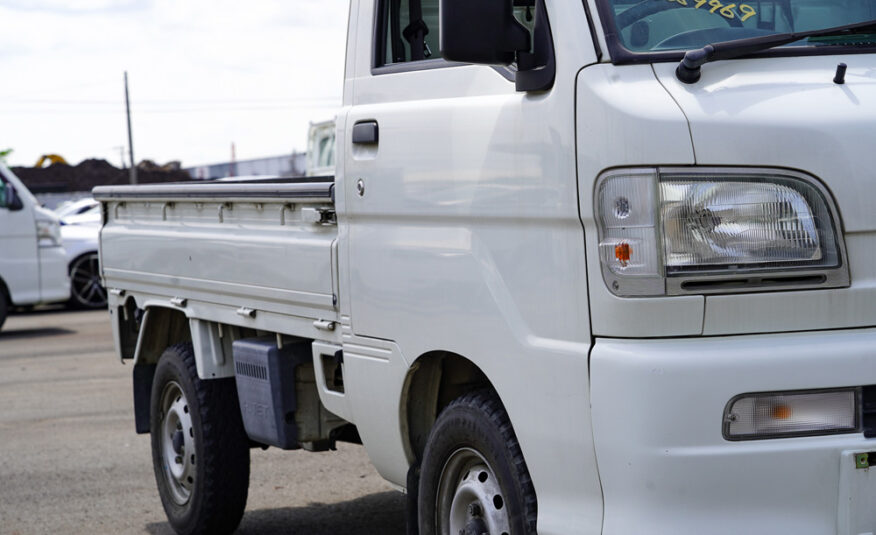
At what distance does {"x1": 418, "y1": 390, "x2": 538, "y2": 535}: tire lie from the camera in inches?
144

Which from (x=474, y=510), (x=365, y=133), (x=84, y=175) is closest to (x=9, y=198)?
(x=365, y=133)

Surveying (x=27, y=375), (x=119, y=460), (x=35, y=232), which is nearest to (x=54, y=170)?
(x=35, y=232)

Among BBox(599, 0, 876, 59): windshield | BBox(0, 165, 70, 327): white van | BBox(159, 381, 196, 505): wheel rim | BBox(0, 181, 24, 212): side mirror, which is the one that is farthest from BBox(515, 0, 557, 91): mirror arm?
BBox(0, 181, 24, 212): side mirror

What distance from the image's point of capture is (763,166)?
318cm

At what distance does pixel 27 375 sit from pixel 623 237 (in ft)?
33.0

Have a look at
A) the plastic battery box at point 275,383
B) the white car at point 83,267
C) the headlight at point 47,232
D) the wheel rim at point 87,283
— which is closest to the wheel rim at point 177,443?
the plastic battery box at point 275,383

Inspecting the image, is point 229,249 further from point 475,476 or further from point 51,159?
point 51,159

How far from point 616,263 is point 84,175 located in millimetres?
63063

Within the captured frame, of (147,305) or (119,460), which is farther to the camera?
(119,460)

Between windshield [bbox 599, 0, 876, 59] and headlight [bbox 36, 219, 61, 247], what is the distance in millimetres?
13479

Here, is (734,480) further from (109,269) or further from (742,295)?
(109,269)

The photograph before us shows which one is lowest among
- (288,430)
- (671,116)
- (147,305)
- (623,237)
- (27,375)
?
(27,375)

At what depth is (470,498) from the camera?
157 inches

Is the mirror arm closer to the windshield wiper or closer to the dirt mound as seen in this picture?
the windshield wiper
